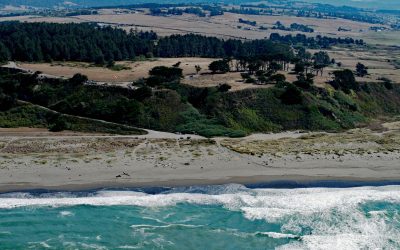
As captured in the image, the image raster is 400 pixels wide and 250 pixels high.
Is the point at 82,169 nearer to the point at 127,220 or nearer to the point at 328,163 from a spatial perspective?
the point at 127,220

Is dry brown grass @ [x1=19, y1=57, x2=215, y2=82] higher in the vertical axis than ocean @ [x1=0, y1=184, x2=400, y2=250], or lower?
higher

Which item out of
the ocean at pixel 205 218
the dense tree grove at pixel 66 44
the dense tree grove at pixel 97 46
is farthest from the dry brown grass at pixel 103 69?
the ocean at pixel 205 218

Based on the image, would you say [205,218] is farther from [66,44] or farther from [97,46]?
[97,46]

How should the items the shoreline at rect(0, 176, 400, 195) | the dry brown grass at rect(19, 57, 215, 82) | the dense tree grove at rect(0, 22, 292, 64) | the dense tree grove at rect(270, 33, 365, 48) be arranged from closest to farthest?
the shoreline at rect(0, 176, 400, 195) → the dry brown grass at rect(19, 57, 215, 82) → the dense tree grove at rect(0, 22, 292, 64) → the dense tree grove at rect(270, 33, 365, 48)

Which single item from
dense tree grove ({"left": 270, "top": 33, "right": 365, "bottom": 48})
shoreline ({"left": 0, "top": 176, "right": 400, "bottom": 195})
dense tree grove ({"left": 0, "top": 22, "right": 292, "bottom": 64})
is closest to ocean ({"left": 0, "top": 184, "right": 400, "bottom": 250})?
shoreline ({"left": 0, "top": 176, "right": 400, "bottom": 195})

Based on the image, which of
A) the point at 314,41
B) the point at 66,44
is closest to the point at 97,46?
the point at 66,44

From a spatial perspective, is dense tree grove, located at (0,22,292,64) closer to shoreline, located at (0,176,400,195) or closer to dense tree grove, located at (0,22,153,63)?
dense tree grove, located at (0,22,153,63)

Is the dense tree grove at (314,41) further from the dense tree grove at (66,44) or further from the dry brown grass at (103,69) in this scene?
the dry brown grass at (103,69)
